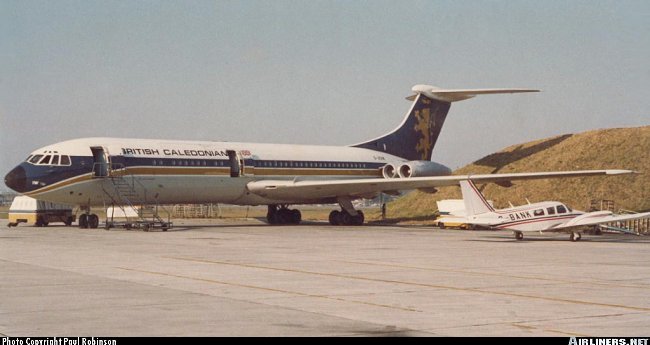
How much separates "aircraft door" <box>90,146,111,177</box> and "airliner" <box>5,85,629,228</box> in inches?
1.7

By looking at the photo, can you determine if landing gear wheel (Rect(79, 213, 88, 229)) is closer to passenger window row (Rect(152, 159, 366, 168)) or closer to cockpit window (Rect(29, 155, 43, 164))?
cockpit window (Rect(29, 155, 43, 164))

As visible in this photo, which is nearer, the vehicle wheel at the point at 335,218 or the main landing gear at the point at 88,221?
the main landing gear at the point at 88,221

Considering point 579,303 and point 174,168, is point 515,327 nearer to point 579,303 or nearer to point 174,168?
point 579,303

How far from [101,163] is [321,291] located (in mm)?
24866

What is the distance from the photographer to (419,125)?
165 feet

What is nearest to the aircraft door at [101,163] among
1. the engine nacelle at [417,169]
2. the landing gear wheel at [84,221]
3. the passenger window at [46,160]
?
the passenger window at [46,160]

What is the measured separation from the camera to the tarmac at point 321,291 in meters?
10.1

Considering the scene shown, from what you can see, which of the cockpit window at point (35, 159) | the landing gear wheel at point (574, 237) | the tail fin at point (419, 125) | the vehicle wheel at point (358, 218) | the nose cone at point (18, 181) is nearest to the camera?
the landing gear wheel at point (574, 237)

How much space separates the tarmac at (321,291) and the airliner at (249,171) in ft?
38.8

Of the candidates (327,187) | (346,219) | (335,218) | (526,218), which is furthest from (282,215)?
(526,218)

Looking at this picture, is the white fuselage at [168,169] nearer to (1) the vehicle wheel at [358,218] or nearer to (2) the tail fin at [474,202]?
(1) the vehicle wheel at [358,218]

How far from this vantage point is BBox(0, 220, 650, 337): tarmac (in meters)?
10.1

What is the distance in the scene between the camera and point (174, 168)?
3844 cm

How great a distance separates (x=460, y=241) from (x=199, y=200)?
51.1 ft
